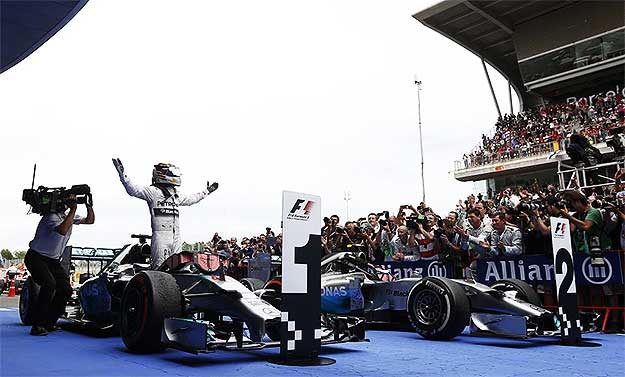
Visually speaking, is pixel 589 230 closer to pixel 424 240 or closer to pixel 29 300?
pixel 424 240

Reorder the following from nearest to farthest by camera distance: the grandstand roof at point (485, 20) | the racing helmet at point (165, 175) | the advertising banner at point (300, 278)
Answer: the advertising banner at point (300, 278), the racing helmet at point (165, 175), the grandstand roof at point (485, 20)

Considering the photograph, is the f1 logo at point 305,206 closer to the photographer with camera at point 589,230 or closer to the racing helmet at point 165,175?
the racing helmet at point 165,175

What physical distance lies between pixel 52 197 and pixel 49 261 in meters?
0.82

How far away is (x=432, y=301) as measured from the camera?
7590 mm

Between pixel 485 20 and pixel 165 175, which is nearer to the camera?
pixel 165 175

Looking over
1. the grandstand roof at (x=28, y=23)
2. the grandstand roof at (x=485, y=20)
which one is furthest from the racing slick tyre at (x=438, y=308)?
the grandstand roof at (x=485, y=20)

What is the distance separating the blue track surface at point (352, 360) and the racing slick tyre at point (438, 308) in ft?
0.66

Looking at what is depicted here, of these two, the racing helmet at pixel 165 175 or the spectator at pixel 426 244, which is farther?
the spectator at pixel 426 244

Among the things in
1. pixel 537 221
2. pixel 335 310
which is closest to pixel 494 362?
pixel 335 310

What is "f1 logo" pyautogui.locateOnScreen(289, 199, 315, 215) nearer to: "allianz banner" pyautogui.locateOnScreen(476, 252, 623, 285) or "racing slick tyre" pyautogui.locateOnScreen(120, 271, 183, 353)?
"racing slick tyre" pyautogui.locateOnScreen(120, 271, 183, 353)

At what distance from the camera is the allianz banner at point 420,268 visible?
978 cm

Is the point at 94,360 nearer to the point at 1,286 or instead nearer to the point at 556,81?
the point at 1,286

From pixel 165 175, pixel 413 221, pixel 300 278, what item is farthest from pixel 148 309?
pixel 413 221

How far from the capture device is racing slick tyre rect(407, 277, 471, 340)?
283 inches
